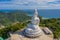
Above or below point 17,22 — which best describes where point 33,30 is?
above

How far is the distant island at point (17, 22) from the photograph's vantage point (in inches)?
217

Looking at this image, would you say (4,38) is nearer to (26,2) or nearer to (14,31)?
(14,31)

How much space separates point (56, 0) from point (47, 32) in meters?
4.17

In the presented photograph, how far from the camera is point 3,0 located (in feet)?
28.7

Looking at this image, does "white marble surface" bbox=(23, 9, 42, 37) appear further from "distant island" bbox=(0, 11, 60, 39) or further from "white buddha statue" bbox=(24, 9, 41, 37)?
"distant island" bbox=(0, 11, 60, 39)

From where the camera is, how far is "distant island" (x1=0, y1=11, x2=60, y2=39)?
5.52 metres

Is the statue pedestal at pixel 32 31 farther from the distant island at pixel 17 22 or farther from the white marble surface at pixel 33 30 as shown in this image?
the distant island at pixel 17 22

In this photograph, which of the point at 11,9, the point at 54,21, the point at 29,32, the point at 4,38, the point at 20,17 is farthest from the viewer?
the point at 11,9

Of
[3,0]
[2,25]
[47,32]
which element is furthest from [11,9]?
[47,32]

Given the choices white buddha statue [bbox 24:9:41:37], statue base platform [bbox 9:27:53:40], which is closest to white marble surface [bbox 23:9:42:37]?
white buddha statue [bbox 24:9:41:37]

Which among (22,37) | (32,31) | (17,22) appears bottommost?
(17,22)

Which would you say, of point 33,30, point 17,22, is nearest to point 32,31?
point 33,30

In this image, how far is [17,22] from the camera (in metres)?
6.87

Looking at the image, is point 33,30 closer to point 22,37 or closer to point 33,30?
point 33,30
